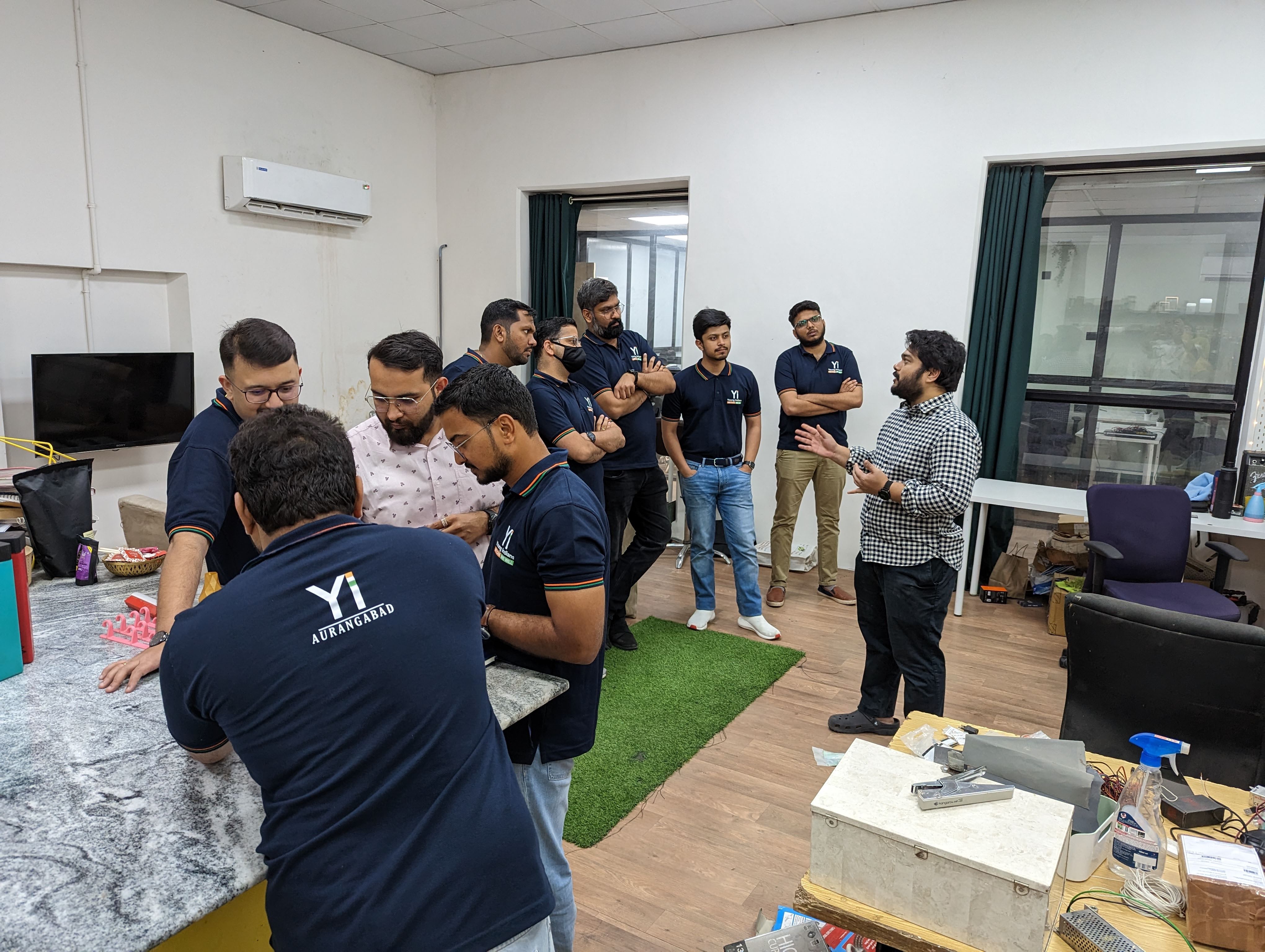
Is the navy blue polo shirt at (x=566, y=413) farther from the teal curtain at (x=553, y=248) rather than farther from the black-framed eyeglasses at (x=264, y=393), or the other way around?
the teal curtain at (x=553, y=248)

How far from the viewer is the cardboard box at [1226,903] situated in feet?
4.17

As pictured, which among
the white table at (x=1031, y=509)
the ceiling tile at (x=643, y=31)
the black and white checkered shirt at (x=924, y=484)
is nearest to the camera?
the black and white checkered shirt at (x=924, y=484)

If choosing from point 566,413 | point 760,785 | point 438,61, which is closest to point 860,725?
point 760,785

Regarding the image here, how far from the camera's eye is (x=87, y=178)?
4.40m

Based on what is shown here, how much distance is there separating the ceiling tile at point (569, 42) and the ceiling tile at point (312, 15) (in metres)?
1.09

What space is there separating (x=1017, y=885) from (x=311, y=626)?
1043 millimetres

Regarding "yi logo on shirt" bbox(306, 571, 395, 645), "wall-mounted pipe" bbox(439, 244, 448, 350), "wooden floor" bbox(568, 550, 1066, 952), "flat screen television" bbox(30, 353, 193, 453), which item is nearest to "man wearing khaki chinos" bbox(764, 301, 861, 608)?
"wooden floor" bbox(568, 550, 1066, 952)

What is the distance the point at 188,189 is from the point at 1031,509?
5.15 meters

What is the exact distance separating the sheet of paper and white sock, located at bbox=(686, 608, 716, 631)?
294cm

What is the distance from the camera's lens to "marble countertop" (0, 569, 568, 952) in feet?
3.28

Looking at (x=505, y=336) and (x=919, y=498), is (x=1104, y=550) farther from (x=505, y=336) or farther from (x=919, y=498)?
(x=505, y=336)

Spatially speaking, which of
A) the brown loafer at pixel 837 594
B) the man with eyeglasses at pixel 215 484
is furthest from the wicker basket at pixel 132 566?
the brown loafer at pixel 837 594

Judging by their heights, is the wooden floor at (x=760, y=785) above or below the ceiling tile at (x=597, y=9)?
below

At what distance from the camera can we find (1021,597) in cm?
490
